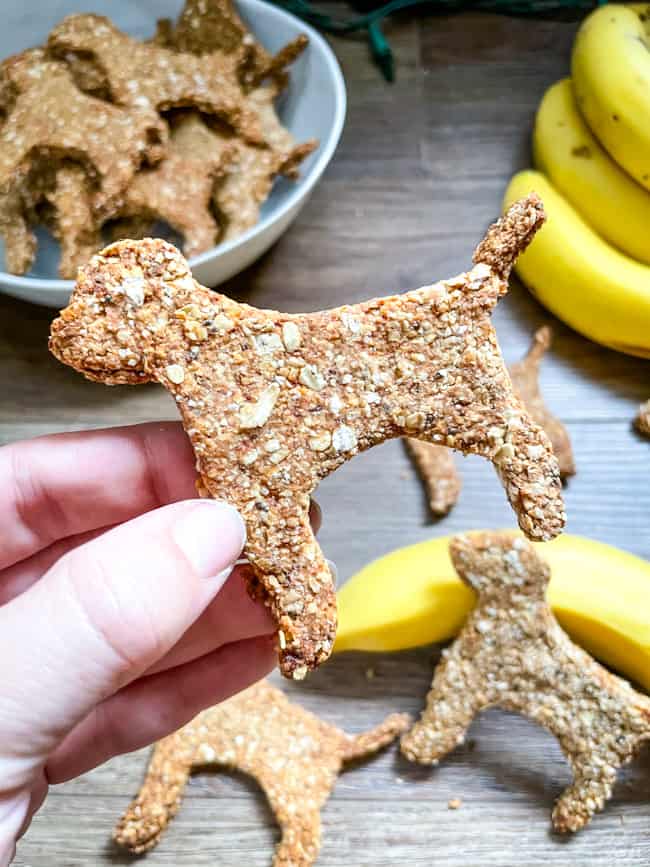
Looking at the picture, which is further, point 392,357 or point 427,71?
point 427,71

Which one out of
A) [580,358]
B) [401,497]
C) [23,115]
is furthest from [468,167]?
[23,115]

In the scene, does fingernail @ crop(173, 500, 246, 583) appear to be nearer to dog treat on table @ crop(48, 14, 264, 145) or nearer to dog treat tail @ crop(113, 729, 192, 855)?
dog treat tail @ crop(113, 729, 192, 855)

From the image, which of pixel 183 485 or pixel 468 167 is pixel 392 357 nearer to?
pixel 183 485

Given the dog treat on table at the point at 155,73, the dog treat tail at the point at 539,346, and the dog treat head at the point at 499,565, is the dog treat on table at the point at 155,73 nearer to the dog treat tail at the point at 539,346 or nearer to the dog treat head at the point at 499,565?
the dog treat tail at the point at 539,346

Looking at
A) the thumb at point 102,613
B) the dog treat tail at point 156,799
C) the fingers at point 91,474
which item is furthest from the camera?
the dog treat tail at point 156,799

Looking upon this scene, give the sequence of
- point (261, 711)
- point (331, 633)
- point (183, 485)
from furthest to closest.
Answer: point (261, 711) → point (183, 485) → point (331, 633)

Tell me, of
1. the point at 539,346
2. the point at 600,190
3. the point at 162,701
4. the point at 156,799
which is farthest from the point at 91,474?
the point at 600,190

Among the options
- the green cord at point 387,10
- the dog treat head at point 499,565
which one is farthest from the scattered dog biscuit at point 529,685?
the green cord at point 387,10
